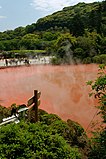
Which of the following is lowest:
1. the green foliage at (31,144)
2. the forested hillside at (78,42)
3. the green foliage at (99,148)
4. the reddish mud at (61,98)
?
the reddish mud at (61,98)

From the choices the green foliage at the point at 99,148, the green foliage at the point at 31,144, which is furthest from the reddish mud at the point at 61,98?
the green foliage at the point at 31,144

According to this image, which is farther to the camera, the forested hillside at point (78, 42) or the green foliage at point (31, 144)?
the forested hillside at point (78, 42)

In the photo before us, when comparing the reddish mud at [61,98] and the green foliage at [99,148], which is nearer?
the green foliage at [99,148]

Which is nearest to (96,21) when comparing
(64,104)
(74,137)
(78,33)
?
(78,33)

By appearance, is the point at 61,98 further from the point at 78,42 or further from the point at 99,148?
the point at 78,42

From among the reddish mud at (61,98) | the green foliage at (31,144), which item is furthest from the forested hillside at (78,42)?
the green foliage at (31,144)

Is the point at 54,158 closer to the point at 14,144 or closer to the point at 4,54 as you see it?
the point at 14,144

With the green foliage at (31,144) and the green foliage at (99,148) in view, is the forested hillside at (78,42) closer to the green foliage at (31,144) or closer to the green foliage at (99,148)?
the green foliage at (99,148)

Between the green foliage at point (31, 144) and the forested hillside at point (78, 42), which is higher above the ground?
the forested hillside at point (78, 42)

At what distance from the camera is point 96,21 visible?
4056 centimetres

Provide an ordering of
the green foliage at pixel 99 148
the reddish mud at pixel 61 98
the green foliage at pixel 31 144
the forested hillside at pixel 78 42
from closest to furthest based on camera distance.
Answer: the green foliage at pixel 31 144 → the green foliage at pixel 99 148 → the reddish mud at pixel 61 98 → the forested hillside at pixel 78 42

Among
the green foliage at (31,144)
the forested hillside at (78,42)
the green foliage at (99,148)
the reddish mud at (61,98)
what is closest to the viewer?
the green foliage at (31,144)

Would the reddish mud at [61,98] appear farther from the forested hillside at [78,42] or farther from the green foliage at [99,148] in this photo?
the forested hillside at [78,42]

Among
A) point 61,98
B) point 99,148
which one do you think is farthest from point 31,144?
point 61,98
